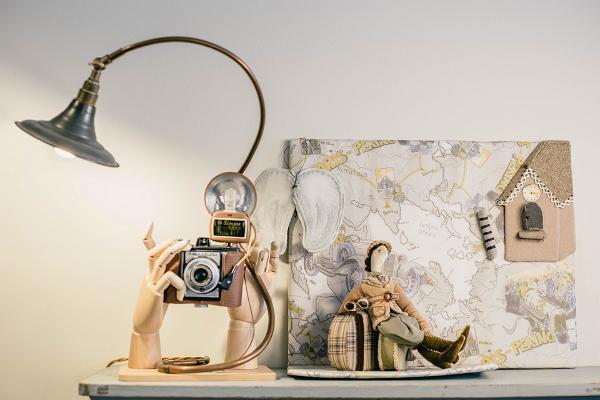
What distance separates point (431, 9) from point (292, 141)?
0.64 meters

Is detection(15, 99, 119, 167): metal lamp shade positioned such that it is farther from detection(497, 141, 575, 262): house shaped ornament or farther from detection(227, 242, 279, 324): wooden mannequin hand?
detection(497, 141, 575, 262): house shaped ornament

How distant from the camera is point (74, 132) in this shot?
1.64 metres

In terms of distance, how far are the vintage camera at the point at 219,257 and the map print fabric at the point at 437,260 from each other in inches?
10.5

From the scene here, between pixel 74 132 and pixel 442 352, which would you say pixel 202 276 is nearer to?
pixel 74 132

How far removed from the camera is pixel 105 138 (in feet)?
6.79

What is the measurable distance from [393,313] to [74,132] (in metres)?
0.94

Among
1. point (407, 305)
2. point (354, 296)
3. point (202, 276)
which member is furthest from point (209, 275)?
point (407, 305)

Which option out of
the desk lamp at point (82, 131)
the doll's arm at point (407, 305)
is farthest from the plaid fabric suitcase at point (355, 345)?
the desk lamp at point (82, 131)

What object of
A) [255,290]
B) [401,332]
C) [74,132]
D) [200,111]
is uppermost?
[200,111]

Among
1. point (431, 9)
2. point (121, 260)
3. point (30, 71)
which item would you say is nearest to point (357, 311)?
point (121, 260)

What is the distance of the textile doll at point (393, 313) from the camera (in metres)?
1.75

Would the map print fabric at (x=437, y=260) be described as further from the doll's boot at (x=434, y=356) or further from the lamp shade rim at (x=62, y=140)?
the lamp shade rim at (x=62, y=140)

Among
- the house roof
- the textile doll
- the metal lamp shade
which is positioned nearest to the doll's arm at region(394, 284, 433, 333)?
the textile doll

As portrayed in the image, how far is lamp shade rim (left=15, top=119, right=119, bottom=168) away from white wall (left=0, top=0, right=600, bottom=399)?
16.7 inches
